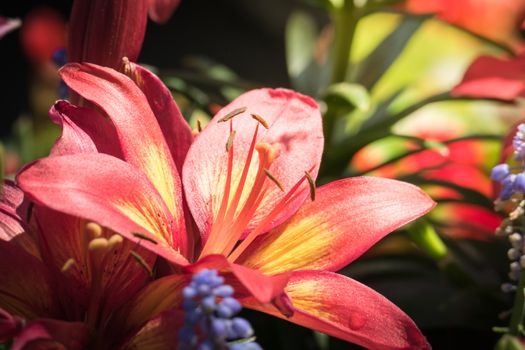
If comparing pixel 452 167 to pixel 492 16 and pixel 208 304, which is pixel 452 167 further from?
pixel 208 304

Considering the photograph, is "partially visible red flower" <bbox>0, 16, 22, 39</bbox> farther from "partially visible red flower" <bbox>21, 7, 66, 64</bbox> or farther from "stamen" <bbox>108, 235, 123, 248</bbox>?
"partially visible red flower" <bbox>21, 7, 66, 64</bbox>

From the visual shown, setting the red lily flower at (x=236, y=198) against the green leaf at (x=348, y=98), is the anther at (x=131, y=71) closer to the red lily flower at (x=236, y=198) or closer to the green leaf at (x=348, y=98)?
the red lily flower at (x=236, y=198)

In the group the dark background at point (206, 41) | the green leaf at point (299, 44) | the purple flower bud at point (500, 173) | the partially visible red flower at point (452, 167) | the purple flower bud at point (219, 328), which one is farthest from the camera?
the dark background at point (206, 41)

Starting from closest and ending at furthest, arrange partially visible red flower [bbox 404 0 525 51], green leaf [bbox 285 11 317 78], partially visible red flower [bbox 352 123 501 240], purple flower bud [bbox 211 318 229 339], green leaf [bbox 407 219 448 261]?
purple flower bud [bbox 211 318 229 339] < green leaf [bbox 407 219 448 261] < green leaf [bbox 285 11 317 78] < partially visible red flower [bbox 352 123 501 240] < partially visible red flower [bbox 404 0 525 51]

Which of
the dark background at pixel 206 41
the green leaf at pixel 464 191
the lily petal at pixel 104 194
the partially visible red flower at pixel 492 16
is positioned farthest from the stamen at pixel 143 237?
the dark background at pixel 206 41

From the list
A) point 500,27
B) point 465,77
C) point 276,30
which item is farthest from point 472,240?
point 276,30

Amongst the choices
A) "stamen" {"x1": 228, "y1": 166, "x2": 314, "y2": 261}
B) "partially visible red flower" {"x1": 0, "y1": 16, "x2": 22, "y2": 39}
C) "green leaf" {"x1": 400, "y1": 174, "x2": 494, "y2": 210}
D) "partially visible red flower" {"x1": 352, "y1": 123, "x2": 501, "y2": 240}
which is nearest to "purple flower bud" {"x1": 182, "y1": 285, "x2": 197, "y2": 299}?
"stamen" {"x1": 228, "y1": 166, "x2": 314, "y2": 261}
